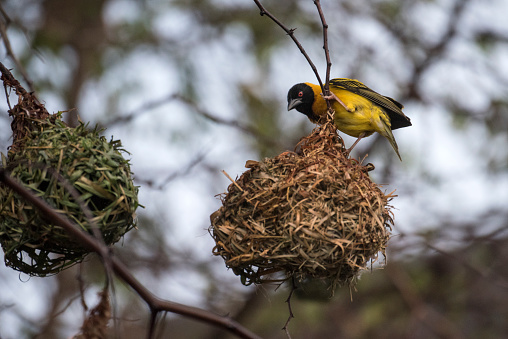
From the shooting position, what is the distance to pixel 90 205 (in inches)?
104

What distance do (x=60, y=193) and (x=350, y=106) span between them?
7.13ft

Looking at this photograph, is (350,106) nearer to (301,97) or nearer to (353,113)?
(353,113)

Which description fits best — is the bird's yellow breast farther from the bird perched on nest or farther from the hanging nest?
the hanging nest

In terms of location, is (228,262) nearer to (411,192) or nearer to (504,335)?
(411,192)

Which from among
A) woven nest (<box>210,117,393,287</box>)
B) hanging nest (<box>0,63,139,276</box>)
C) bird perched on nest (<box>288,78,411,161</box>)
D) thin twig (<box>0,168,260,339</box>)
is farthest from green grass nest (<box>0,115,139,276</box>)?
bird perched on nest (<box>288,78,411,161</box>)

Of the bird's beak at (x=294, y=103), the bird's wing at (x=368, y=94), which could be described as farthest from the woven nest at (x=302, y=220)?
the bird's wing at (x=368, y=94)

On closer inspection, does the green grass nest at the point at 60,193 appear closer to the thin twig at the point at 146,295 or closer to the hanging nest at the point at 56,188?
the hanging nest at the point at 56,188

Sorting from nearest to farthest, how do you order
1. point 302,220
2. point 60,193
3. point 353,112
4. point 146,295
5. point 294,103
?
1. point 146,295
2. point 60,193
3. point 302,220
4. point 294,103
5. point 353,112

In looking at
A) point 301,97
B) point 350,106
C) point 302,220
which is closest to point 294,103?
point 301,97

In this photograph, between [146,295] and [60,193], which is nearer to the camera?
[146,295]

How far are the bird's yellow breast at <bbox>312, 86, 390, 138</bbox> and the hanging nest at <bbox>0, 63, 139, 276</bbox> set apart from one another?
1.62 meters

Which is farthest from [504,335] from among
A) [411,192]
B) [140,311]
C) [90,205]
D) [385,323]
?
[90,205]

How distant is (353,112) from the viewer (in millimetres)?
3955

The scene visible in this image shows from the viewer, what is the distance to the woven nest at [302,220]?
2.84 m
